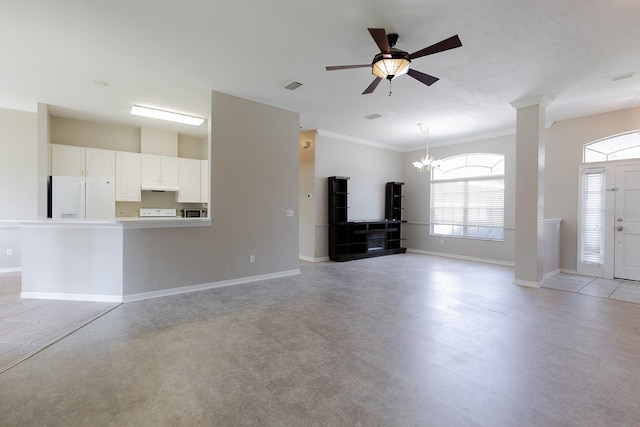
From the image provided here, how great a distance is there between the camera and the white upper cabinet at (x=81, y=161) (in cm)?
549

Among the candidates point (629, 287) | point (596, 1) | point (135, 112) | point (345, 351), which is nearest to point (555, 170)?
point (629, 287)

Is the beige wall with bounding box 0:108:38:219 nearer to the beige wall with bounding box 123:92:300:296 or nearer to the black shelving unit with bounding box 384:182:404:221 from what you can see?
the beige wall with bounding box 123:92:300:296

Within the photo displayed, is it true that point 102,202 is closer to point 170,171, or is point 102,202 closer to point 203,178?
point 170,171

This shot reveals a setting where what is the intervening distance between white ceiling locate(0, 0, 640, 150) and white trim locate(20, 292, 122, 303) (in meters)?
3.06

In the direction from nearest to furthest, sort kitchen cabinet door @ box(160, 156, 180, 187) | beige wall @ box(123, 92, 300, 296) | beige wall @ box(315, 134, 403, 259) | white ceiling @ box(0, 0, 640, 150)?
white ceiling @ box(0, 0, 640, 150) < beige wall @ box(123, 92, 300, 296) < kitchen cabinet door @ box(160, 156, 180, 187) < beige wall @ box(315, 134, 403, 259)

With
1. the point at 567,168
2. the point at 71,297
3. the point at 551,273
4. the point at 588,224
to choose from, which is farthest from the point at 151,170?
the point at 588,224

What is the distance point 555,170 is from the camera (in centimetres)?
596

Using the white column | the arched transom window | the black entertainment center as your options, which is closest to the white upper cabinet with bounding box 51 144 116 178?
the black entertainment center

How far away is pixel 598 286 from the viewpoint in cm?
482

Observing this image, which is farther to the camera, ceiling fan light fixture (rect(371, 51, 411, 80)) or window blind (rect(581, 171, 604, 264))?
window blind (rect(581, 171, 604, 264))

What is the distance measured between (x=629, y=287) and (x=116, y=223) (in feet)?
26.2

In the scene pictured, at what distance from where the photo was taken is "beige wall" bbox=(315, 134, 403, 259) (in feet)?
23.4

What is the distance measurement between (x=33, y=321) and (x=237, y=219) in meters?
2.68

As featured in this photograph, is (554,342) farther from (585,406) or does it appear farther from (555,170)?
(555,170)
